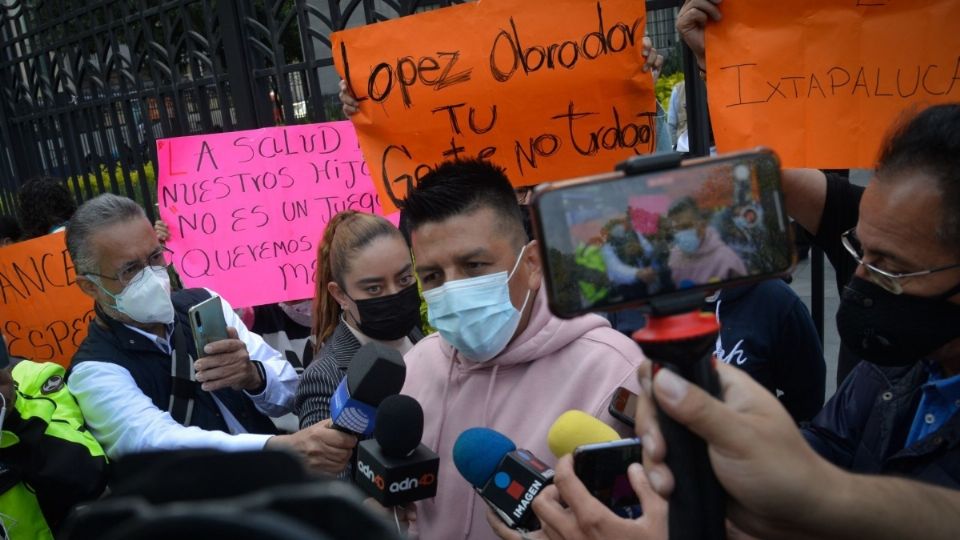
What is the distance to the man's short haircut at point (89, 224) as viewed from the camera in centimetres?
309

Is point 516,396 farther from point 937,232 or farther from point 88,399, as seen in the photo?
point 88,399

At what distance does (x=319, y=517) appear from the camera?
0.69 meters

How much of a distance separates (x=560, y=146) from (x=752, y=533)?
209cm

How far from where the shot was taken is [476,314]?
Result: 85.7 inches

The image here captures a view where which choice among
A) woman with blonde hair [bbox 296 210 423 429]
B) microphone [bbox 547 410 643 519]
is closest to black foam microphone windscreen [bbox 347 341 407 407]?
microphone [bbox 547 410 643 519]

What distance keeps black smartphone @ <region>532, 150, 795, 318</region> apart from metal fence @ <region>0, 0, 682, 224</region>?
2.22 m

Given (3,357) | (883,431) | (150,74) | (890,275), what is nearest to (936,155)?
(890,275)

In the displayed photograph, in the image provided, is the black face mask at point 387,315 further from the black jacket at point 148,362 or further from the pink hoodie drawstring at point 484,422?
the pink hoodie drawstring at point 484,422

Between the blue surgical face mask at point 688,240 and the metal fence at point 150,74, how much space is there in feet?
7.37

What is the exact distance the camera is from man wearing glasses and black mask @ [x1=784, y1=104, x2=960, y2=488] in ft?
5.38

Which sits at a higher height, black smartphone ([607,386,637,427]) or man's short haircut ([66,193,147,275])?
man's short haircut ([66,193,147,275])

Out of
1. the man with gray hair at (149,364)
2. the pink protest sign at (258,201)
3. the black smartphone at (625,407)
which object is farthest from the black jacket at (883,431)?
the pink protest sign at (258,201)

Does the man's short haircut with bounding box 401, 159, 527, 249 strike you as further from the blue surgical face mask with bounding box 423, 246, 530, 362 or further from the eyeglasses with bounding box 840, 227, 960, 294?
the eyeglasses with bounding box 840, 227, 960, 294

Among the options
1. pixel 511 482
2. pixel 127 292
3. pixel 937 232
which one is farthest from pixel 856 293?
pixel 127 292
